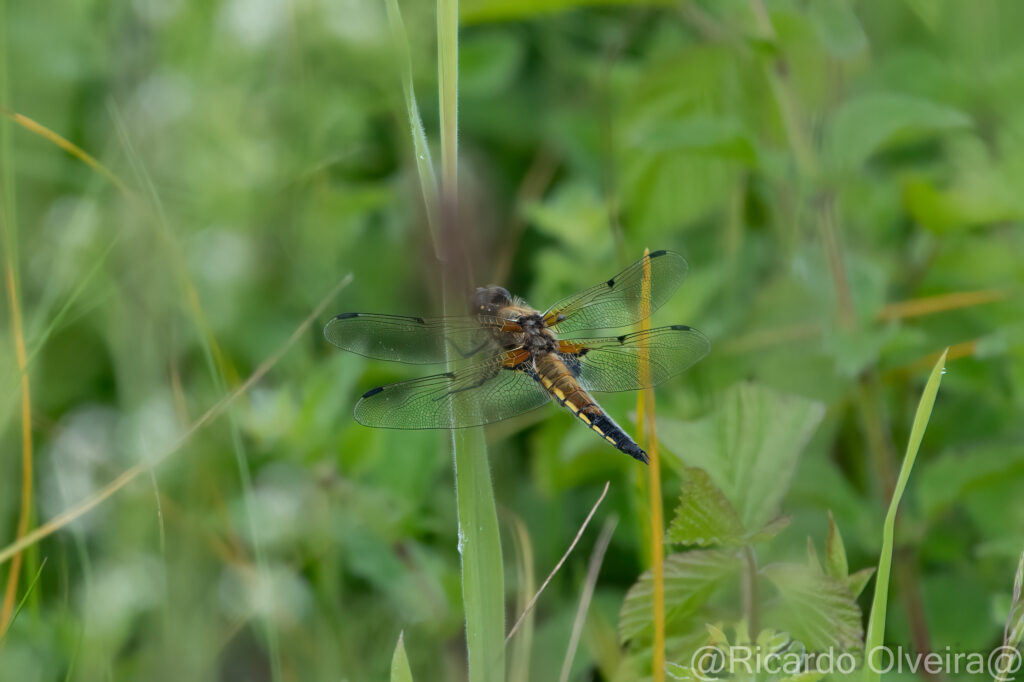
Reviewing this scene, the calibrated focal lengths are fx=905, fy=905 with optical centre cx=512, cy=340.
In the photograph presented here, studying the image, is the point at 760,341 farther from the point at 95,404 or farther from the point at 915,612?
the point at 95,404

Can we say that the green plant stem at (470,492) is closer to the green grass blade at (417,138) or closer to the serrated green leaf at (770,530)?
the green grass blade at (417,138)

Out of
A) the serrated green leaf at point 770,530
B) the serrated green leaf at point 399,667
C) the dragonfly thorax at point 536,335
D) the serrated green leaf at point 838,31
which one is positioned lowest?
the serrated green leaf at point 399,667

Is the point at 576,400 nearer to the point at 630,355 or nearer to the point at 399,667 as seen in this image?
the point at 630,355

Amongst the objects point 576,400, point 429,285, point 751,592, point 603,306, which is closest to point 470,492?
point 751,592

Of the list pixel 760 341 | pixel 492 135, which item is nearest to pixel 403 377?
pixel 760 341

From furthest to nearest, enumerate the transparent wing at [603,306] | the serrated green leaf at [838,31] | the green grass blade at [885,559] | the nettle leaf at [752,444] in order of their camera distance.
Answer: the transparent wing at [603,306], the serrated green leaf at [838,31], the nettle leaf at [752,444], the green grass blade at [885,559]

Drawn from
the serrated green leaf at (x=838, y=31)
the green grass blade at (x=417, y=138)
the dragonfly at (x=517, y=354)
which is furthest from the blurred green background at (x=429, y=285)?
the green grass blade at (x=417, y=138)

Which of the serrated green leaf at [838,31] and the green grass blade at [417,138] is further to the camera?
the serrated green leaf at [838,31]
